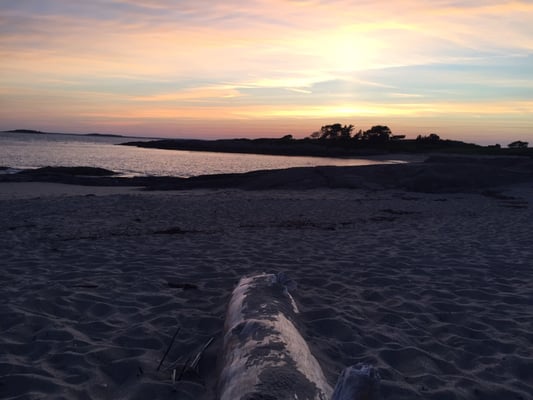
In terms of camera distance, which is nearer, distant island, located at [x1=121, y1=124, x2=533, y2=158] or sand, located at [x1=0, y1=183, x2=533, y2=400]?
sand, located at [x1=0, y1=183, x2=533, y2=400]

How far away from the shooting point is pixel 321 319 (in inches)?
207

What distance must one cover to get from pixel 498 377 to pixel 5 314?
494 cm

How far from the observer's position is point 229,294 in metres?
6.04

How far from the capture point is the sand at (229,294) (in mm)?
4039

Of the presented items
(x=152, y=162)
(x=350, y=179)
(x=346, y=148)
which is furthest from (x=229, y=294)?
(x=346, y=148)

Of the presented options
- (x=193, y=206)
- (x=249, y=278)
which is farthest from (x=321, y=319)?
(x=193, y=206)

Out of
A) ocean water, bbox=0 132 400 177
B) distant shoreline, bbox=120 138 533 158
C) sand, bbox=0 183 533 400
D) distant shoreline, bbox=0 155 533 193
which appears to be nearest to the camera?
sand, bbox=0 183 533 400

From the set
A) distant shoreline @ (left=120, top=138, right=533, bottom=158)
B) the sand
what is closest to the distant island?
distant shoreline @ (left=120, top=138, right=533, bottom=158)

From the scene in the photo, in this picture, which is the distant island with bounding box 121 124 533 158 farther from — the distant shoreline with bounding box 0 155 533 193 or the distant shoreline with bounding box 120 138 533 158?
the distant shoreline with bounding box 0 155 533 193

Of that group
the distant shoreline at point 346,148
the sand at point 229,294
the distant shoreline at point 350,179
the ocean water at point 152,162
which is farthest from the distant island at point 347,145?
the sand at point 229,294

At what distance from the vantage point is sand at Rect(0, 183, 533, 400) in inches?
159

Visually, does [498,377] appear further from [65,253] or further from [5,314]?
[65,253]

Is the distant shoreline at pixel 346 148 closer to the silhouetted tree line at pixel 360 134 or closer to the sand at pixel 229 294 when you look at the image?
the silhouetted tree line at pixel 360 134

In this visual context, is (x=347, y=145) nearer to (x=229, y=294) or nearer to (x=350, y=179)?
(x=350, y=179)
